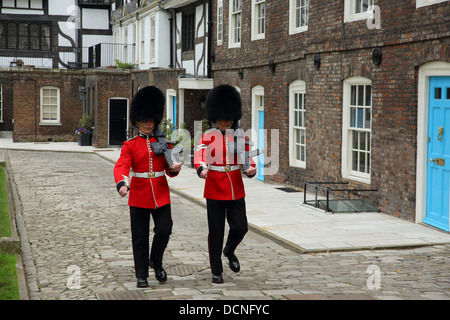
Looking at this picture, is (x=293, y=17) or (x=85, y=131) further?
(x=85, y=131)

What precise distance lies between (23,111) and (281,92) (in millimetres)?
20192

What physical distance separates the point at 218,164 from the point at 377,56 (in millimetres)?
5385

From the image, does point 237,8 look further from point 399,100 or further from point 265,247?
point 265,247

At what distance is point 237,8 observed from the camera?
61.9ft

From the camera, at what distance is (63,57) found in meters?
37.2

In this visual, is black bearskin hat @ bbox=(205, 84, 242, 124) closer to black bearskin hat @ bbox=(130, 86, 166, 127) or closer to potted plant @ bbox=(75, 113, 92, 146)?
black bearskin hat @ bbox=(130, 86, 166, 127)

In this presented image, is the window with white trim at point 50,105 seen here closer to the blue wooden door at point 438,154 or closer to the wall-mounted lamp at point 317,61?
the wall-mounted lamp at point 317,61

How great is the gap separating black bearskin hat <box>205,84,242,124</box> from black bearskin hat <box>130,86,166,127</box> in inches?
24.1

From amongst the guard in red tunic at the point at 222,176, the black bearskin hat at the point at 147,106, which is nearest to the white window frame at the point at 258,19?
the guard in red tunic at the point at 222,176

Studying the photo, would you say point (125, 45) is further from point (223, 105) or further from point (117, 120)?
point (223, 105)

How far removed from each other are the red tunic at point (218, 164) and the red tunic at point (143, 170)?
1.40ft

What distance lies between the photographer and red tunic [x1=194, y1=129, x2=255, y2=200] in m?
7.06

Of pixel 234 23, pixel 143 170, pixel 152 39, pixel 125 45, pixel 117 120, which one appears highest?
pixel 125 45

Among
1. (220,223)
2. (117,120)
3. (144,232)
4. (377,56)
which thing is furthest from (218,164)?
(117,120)
